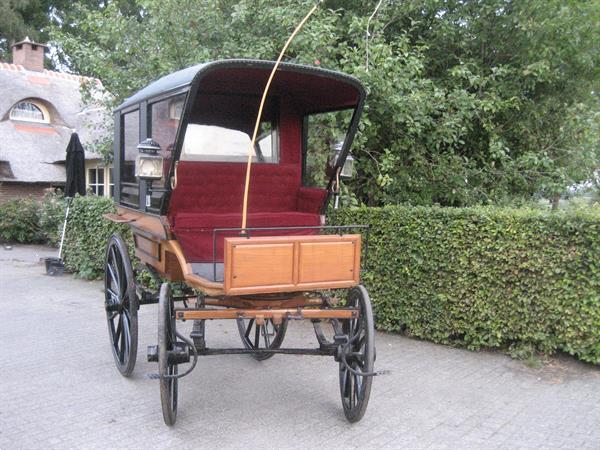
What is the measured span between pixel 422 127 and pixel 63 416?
16.4ft

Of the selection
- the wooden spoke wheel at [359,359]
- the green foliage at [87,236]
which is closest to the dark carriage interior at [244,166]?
the wooden spoke wheel at [359,359]

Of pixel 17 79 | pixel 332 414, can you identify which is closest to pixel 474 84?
pixel 332 414

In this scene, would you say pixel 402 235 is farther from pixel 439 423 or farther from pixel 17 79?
pixel 17 79

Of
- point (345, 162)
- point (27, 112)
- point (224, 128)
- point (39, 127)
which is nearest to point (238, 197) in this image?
point (224, 128)

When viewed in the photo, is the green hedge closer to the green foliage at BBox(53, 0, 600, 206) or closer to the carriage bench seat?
the green foliage at BBox(53, 0, 600, 206)

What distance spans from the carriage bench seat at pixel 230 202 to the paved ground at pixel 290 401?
1.21 m

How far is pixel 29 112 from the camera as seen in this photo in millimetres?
19516

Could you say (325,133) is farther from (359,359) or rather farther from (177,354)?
(177,354)

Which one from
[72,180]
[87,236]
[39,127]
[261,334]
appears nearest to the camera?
[261,334]

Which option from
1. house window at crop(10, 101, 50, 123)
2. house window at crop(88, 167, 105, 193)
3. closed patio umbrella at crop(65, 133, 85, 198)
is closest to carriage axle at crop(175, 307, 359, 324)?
closed patio umbrella at crop(65, 133, 85, 198)

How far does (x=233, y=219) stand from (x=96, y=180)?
1538cm

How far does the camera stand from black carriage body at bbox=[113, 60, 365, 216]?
3.71 meters

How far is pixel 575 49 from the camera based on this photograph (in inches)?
282

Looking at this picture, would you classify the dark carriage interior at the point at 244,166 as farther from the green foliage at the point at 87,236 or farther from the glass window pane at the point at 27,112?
the glass window pane at the point at 27,112
